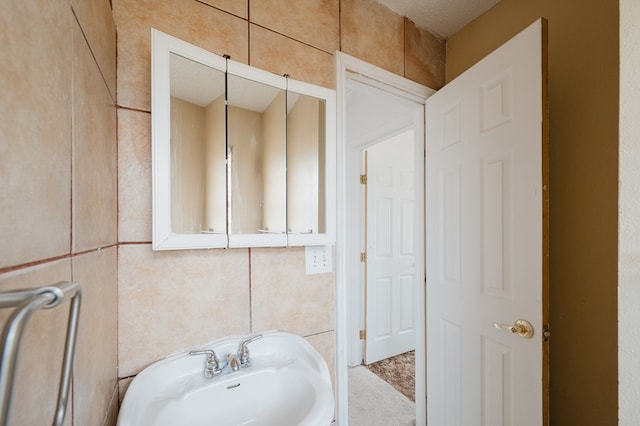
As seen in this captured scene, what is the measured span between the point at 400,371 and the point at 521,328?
165 centimetres

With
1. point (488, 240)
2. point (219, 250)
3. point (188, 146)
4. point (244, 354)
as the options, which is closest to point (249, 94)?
point (188, 146)

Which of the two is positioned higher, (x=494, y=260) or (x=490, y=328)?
(x=494, y=260)

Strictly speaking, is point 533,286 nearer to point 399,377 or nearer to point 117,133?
point 117,133

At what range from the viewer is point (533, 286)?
0.98 meters

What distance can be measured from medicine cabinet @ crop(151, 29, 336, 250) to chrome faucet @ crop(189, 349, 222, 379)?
0.35 meters

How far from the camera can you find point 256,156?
1013 millimetres

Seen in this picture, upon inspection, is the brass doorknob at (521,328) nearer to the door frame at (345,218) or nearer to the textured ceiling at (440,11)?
the door frame at (345,218)

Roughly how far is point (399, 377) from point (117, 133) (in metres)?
2.53

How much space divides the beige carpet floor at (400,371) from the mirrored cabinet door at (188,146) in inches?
79.6

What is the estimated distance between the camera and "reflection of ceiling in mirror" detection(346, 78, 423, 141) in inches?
61.7

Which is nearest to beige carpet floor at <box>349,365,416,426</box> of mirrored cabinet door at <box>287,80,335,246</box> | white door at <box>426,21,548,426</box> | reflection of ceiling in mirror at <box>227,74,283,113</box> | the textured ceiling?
white door at <box>426,21,548,426</box>

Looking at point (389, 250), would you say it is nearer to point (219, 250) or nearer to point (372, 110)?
point (372, 110)

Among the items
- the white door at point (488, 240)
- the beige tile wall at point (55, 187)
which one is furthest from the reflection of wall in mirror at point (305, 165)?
the white door at point (488, 240)

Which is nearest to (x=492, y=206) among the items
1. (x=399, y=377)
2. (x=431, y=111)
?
(x=431, y=111)
